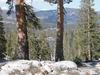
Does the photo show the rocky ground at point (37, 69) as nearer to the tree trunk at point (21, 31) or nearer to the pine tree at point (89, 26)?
the tree trunk at point (21, 31)

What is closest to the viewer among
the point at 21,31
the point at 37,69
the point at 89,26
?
the point at 37,69

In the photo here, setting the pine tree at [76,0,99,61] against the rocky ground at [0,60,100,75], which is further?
the pine tree at [76,0,99,61]

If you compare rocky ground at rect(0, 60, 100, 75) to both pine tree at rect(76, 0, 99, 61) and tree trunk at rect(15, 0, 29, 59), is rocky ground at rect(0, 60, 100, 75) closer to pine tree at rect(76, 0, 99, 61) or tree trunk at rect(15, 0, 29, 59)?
tree trunk at rect(15, 0, 29, 59)

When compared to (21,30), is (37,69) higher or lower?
lower

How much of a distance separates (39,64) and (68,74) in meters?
1.34

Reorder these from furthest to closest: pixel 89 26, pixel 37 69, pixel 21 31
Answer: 1. pixel 89 26
2. pixel 21 31
3. pixel 37 69

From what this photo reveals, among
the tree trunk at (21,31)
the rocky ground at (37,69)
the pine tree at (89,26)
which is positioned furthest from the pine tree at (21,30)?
the pine tree at (89,26)

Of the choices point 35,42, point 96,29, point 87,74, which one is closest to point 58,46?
point 87,74

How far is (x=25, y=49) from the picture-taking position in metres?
18.3

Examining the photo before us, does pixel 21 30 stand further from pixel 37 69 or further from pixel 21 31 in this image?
pixel 37 69

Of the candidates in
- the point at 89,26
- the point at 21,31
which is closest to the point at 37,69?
the point at 21,31

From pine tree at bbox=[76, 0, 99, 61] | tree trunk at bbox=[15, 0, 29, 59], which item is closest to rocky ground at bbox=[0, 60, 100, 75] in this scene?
tree trunk at bbox=[15, 0, 29, 59]

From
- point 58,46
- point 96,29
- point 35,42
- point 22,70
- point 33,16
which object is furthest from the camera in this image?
point 35,42

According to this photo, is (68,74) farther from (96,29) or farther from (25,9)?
(96,29)
